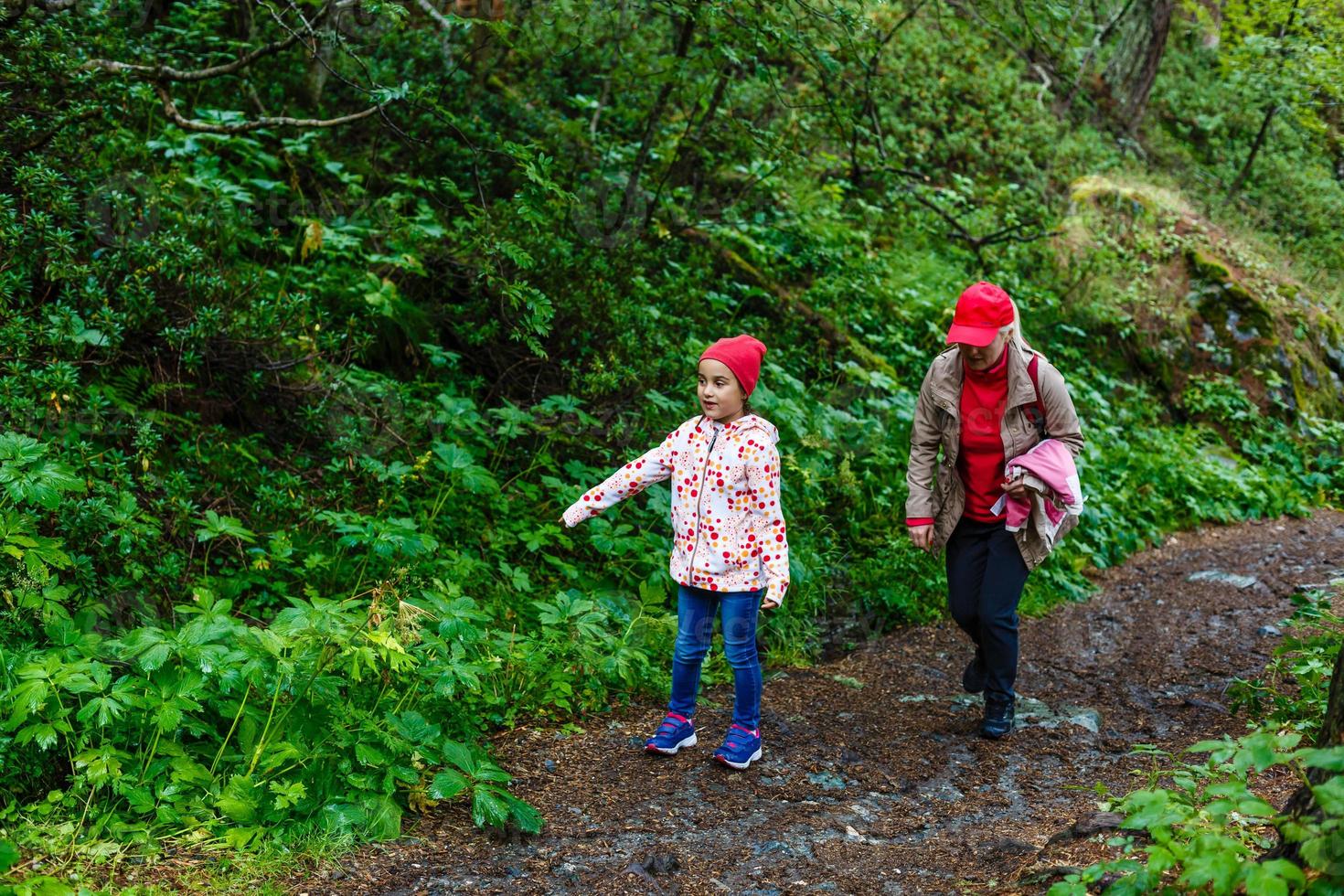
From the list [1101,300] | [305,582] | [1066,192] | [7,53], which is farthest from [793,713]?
[1066,192]

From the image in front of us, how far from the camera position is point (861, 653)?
6.13 m

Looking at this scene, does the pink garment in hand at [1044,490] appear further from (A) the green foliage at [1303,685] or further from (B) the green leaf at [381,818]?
(B) the green leaf at [381,818]

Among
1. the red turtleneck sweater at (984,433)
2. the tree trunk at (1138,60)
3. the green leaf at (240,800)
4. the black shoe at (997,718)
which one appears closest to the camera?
the green leaf at (240,800)

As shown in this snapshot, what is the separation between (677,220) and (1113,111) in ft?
47.2

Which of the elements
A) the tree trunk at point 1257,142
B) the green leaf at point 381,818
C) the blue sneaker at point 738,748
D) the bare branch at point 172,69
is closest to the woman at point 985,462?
the blue sneaker at point 738,748

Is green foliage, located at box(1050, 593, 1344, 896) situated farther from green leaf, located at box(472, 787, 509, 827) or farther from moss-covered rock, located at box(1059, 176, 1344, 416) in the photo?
moss-covered rock, located at box(1059, 176, 1344, 416)

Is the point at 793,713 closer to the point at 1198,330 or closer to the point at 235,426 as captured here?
the point at 235,426

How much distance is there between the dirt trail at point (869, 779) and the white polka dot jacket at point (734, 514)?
838 millimetres

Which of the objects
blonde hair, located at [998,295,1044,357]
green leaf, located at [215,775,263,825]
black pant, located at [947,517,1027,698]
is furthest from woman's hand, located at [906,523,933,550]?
green leaf, located at [215,775,263,825]

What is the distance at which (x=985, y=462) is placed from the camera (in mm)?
4762

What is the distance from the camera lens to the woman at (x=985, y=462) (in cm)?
459

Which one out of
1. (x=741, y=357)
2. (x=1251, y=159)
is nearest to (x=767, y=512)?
(x=741, y=357)

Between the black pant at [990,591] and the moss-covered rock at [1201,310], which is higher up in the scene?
the moss-covered rock at [1201,310]

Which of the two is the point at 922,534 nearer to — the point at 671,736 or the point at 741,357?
the point at 741,357
